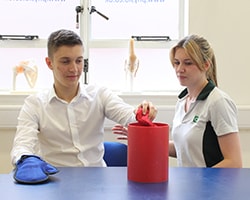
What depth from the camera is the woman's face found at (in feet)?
6.35

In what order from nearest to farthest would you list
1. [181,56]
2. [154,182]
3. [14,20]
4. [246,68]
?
[154,182] < [181,56] < [246,68] < [14,20]

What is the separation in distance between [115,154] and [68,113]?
0.32 m

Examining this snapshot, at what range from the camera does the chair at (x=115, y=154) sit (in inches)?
81.3

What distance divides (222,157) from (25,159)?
0.87 meters

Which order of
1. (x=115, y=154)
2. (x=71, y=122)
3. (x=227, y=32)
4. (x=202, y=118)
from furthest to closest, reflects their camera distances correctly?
(x=227, y=32), (x=115, y=154), (x=71, y=122), (x=202, y=118)

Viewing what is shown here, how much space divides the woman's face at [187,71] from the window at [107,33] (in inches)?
38.1

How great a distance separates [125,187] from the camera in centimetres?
127

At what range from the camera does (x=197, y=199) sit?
45.2 inches

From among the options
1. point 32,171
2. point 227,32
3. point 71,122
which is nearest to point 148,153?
point 32,171

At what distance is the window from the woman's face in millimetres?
968

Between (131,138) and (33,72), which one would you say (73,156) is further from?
(33,72)

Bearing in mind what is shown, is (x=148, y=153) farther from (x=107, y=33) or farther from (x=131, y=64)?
(x=107, y=33)

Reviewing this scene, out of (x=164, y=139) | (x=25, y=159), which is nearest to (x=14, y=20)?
(x=25, y=159)

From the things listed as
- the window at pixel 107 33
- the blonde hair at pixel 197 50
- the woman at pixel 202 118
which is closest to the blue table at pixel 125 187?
the woman at pixel 202 118
